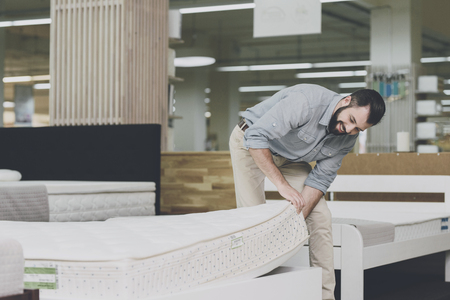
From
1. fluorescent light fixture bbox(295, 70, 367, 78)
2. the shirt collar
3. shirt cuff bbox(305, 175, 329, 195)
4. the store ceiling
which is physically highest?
the store ceiling

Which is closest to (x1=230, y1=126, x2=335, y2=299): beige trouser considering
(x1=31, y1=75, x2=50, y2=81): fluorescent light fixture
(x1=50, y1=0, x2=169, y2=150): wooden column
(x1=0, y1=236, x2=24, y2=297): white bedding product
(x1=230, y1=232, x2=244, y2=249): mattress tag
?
(x1=230, y1=232, x2=244, y2=249): mattress tag

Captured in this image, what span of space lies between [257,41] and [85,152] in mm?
7814

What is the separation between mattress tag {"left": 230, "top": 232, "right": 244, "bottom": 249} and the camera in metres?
1.54

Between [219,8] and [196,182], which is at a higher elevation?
[219,8]

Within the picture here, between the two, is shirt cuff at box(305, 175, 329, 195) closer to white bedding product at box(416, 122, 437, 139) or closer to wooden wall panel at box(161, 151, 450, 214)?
wooden wall panel at box(161, 151, 450, 214)

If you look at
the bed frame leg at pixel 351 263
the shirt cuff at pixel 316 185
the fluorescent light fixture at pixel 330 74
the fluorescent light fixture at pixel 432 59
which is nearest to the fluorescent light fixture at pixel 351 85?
the fluorescent light fixture at pixel 330 74

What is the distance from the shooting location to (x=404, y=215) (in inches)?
131

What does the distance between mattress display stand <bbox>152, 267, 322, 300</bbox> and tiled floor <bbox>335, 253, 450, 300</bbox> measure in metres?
0.97

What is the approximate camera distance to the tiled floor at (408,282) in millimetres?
2811

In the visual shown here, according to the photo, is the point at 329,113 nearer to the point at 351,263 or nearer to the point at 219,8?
the point at 351,263

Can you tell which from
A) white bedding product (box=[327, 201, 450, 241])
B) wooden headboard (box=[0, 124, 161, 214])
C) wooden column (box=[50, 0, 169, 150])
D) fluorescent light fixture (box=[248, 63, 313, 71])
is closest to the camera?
white bedding product (box=[327, 201, 450, 241])

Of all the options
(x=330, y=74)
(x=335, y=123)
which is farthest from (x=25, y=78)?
(x=335, y=123)

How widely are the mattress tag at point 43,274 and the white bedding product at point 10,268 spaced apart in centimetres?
17

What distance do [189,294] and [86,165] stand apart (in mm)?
2881
